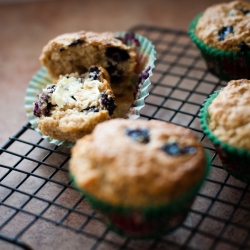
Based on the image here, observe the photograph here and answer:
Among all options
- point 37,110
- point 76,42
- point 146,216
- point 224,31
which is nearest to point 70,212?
point 146,216

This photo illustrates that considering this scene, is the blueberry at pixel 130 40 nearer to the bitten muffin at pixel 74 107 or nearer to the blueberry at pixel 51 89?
the bitten muffin at pixel 74 107

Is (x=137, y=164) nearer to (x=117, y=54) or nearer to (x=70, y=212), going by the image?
(x=70, y=212)

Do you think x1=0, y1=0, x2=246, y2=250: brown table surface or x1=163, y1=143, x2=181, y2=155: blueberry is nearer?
x1=163, y1=143, x2=181, y2=155: blueberry

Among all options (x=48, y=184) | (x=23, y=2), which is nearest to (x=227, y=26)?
(x=48, y=184)

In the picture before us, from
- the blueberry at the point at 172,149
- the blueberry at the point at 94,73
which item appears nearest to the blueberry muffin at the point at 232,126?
the blueberry at the point at 172,149

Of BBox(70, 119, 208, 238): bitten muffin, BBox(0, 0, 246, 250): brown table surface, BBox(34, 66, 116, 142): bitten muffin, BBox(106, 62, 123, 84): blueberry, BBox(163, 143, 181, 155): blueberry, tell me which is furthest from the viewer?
BBox(0, 0, 246, 250): brown table surface

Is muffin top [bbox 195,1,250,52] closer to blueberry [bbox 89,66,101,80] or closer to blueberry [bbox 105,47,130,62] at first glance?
blueberry [bbox 105,47,130,62]

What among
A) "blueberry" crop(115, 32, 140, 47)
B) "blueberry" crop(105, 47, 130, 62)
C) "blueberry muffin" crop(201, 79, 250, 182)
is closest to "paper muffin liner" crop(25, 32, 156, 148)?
"blueberry" crop(115, 32, 140, 47)

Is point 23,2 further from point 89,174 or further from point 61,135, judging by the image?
point 89,174
